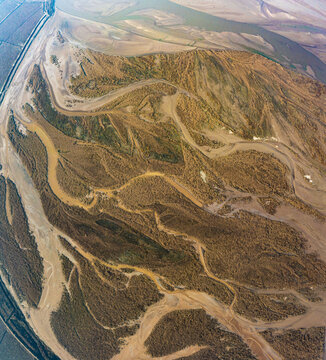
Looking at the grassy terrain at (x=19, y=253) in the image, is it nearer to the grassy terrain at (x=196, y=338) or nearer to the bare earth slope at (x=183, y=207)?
the bare earth slope at (x=183, y=207)

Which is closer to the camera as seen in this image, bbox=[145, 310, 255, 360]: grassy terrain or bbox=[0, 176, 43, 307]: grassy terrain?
bbox=[145, 310, 255, 360]: grassy terrain

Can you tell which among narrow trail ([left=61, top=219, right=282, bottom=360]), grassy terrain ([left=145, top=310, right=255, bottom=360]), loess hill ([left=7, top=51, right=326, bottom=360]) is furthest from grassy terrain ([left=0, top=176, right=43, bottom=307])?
grassy terrain ([left=145, top=310, right=255, bottom=360])

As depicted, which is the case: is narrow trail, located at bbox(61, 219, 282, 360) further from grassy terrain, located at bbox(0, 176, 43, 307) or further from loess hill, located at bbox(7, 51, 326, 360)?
grassy terrain, located at bbox(0, 176, 43, 307)

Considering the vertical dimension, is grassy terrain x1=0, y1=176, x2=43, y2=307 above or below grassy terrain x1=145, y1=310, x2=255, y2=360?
above

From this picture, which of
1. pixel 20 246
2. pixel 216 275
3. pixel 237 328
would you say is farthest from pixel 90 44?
pixel 237 328

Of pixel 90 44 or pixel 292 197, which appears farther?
pixel 90 44

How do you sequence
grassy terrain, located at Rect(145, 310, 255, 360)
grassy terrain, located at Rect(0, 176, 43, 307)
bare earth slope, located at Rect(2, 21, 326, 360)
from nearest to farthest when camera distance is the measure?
grassy terrain, located at Rect(145, 310, 255, 360) < bare earth slope, located at Rect(2, 21, 326, 360) < grassy terrain, located at Rect(0, 176, 43, 307)

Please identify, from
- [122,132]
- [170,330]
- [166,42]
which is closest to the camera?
[170,330]

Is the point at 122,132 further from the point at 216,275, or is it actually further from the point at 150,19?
the point at 216,275

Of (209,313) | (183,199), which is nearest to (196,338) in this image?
(209,313)
